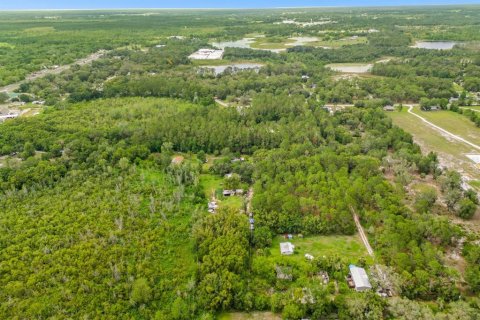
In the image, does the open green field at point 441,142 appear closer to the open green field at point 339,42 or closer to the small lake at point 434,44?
the open green field at point 339,42

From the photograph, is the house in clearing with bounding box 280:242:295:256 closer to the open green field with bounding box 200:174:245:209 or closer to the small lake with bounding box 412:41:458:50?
the open green field with bounding box 200:174:245:209

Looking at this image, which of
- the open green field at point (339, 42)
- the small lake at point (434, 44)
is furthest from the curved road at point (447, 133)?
the small lake at point (434, 44)

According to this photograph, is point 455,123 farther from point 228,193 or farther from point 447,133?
point 228,193

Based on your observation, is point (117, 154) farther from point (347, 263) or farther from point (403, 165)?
point (403, 165)

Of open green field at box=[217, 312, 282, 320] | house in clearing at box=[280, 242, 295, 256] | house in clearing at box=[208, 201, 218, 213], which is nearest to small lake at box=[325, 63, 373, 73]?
house in clearing at box=[208, 201, 218, 213]

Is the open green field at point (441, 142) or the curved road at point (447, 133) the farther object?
the curved road at point (447, 133)

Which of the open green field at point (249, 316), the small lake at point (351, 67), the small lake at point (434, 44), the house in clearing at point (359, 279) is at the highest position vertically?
the small lake at point (434, 44)
